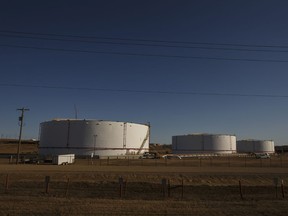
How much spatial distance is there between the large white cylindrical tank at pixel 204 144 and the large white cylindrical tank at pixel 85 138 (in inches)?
1542

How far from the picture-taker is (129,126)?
96438 millimetres

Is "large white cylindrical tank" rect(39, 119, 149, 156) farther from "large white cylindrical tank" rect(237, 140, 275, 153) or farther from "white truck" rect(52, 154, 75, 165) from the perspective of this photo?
"large white cylindrical tank" rect(237, 140, 275, 153)

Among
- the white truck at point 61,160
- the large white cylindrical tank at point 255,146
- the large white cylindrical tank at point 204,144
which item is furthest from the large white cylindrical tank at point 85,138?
the large white cylindrical tank at point 255,146

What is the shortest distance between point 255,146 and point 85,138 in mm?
100964

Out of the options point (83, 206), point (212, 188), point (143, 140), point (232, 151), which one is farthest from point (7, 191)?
point (232, 151)

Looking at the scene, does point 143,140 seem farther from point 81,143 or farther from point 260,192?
point 260,192

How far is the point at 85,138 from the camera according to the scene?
291 ft

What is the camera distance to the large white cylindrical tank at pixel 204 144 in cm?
12594

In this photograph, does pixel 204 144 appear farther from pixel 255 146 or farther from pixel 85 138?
pixel 85 138

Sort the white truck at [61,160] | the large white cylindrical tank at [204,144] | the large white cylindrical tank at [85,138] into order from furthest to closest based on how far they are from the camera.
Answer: the large white cylindrical tank at [204,144] < the large white cylindrical tank at [85,138] < the white truck at [61,160]

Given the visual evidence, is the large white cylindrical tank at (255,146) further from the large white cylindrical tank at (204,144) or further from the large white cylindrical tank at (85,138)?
the large white cylindrical tank at (85,138)

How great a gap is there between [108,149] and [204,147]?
49256 millimetres

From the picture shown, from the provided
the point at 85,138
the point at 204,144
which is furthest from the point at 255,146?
the point at 85,138

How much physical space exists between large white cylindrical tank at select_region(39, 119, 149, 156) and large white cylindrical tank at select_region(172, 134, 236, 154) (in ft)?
129
